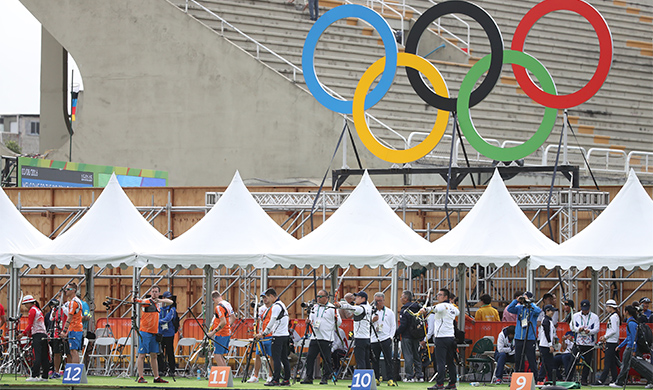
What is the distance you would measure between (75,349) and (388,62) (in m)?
9.56

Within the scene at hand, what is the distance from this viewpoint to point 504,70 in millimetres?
33219

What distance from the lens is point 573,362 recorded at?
16750 millimetres

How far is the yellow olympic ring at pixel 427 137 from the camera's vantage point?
2136 centimetres

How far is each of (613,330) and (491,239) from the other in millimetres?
2598

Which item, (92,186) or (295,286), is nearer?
(295,286)

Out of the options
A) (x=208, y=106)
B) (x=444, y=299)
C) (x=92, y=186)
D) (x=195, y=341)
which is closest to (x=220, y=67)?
(x=208, y=106)

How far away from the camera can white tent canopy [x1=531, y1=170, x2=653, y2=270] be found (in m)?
16.0

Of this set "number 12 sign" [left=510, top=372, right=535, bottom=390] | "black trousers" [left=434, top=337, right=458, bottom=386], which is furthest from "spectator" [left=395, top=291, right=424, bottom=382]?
"number 12 sign" [left=510, top=372, right=535, bottom=390]

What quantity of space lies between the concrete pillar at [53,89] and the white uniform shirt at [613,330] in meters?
24.9

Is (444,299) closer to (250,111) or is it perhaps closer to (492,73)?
(492,73)

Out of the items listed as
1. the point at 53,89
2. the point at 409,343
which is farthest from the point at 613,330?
the point at 53,89

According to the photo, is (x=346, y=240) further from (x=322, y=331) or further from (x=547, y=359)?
(x=547, y=359)

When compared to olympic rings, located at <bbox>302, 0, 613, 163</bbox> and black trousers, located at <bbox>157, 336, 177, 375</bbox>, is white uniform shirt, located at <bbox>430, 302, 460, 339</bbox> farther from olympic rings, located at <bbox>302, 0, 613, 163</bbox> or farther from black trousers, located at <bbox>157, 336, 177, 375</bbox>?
olympic rings, located at <bbox>302, 0, 613, 163</bbox>

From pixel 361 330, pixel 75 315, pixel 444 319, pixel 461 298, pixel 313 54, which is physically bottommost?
pixel 361 330
